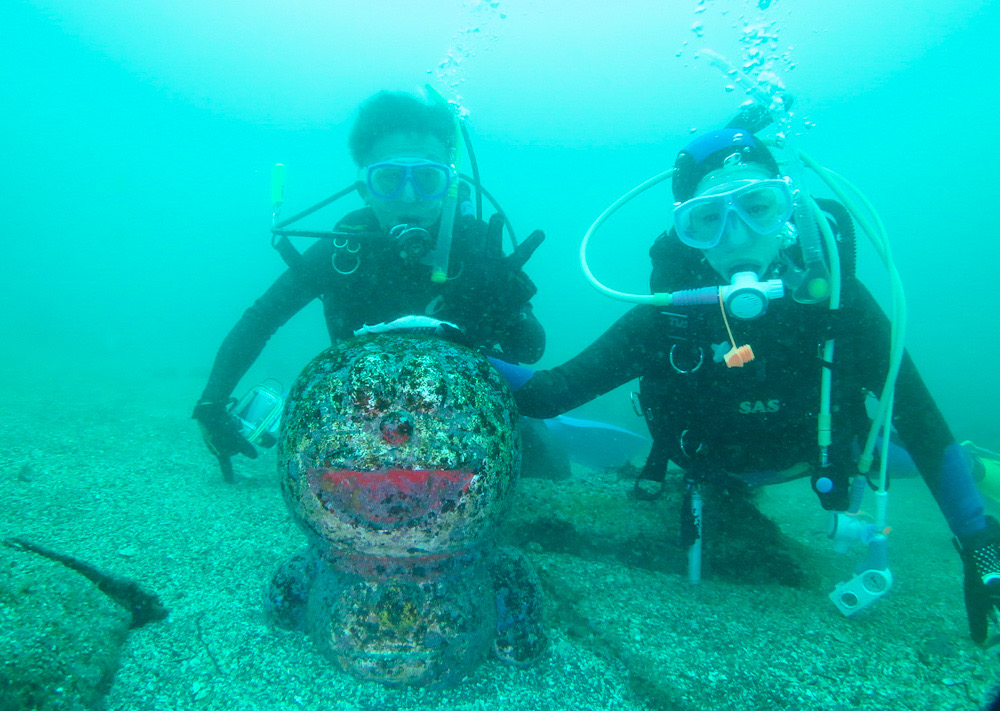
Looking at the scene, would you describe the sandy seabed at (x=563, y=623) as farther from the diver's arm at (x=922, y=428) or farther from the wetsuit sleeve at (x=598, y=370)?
the wetsuit sleeve at (x=598, y=370)

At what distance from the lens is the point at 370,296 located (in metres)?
4.38

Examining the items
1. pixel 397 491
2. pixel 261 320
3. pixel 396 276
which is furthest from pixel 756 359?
pixel 261 320

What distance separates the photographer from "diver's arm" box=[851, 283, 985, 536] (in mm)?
2636

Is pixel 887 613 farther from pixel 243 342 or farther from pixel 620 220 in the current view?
pixel 620 220

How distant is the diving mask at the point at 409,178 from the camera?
434 cm

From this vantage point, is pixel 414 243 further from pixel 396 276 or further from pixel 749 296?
pixel 749 296

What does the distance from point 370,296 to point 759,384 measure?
3.40 m

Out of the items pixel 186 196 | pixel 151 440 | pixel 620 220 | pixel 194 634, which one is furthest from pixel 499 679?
pixel 186 196

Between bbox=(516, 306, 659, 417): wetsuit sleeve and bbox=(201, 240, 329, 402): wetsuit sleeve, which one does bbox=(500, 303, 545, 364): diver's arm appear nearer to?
bbox=(516, 306, 659, 417): wetsuit sleeve

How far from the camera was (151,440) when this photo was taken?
578 cm

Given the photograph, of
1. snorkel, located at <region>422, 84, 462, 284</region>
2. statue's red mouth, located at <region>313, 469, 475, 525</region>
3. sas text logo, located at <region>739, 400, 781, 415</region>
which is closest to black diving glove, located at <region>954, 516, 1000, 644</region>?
sas text logo, located at <region>739, 400, 781, 415</region>

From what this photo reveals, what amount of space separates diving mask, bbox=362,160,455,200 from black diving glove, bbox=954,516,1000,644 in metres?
4.49

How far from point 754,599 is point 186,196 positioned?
112 m

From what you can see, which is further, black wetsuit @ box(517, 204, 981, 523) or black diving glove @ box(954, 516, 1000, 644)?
black wetsuit @ box(517, 204, 981, 523)
